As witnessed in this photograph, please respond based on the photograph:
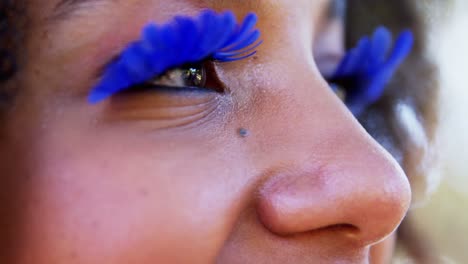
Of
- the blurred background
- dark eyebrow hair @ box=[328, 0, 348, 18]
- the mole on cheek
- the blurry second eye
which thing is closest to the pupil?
the blurry second eye

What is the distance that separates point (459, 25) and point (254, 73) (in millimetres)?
1183

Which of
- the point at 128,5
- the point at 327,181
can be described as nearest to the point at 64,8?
the point at 128,5

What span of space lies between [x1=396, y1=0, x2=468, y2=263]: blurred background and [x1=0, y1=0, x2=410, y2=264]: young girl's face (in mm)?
783

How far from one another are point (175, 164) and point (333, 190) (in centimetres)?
22

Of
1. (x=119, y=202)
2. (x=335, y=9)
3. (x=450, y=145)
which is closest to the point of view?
(x=119, y=202)

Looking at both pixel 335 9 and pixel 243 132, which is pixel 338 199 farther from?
pixel 335 9

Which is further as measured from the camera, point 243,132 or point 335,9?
point 335,9

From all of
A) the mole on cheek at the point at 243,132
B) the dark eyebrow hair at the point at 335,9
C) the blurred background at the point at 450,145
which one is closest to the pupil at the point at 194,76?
the mole on cheek at the point at 243,132

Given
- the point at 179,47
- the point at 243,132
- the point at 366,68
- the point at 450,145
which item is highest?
the point at 179,47

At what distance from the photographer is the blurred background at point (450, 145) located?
1.65 m

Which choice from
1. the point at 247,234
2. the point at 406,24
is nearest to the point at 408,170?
the point at 406,24

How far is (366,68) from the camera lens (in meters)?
1.30

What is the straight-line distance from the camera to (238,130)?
2.80 feet

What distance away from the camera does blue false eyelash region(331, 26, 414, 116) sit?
1.28m
